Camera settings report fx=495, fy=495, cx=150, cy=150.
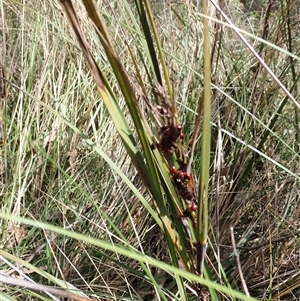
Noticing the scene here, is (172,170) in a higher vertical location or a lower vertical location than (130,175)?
higher

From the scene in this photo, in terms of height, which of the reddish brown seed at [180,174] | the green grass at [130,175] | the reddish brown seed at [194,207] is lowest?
the green grass at [130,175]

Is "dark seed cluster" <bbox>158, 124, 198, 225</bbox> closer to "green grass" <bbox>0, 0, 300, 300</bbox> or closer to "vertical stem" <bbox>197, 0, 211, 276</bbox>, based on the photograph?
"vertical stem" <bbox>197, 0, 211, 276</bbox>

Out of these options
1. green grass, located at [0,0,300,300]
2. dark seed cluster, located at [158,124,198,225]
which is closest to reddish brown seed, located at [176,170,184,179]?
dark seed cluster, located at [158,124,198,225]

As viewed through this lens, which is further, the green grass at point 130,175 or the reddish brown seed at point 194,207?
the green grass at point 130,175

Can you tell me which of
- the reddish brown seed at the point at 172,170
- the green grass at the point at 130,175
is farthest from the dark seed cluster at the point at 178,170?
the green grass at the point at 130,175

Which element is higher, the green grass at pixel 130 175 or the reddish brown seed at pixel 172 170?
the reddish brown seed at pixel 172 170

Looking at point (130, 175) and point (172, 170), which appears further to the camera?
point (130, 175)

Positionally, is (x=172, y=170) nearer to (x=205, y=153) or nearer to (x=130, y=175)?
(x=205, y=153)

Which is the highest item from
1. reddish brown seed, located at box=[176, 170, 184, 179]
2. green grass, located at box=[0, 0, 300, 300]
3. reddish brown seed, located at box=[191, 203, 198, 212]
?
reddish brown seed, located at box=[176, 170, 184, 179]

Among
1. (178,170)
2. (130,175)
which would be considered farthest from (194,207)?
(130,175)

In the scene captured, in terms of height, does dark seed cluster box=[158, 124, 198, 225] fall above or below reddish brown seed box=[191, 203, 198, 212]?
above

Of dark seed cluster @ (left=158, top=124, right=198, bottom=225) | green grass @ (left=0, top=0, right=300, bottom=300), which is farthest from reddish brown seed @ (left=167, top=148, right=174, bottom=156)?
green grass @ (left=0, top=0, right=300, bottom=300)

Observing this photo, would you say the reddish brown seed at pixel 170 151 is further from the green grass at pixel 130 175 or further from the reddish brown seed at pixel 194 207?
the green grass at pixel 130 175

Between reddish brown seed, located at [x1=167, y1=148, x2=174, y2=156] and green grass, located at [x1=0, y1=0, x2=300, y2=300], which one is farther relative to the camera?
green grass, located at [x1=0, y1=0, x2=300, y2=300]
